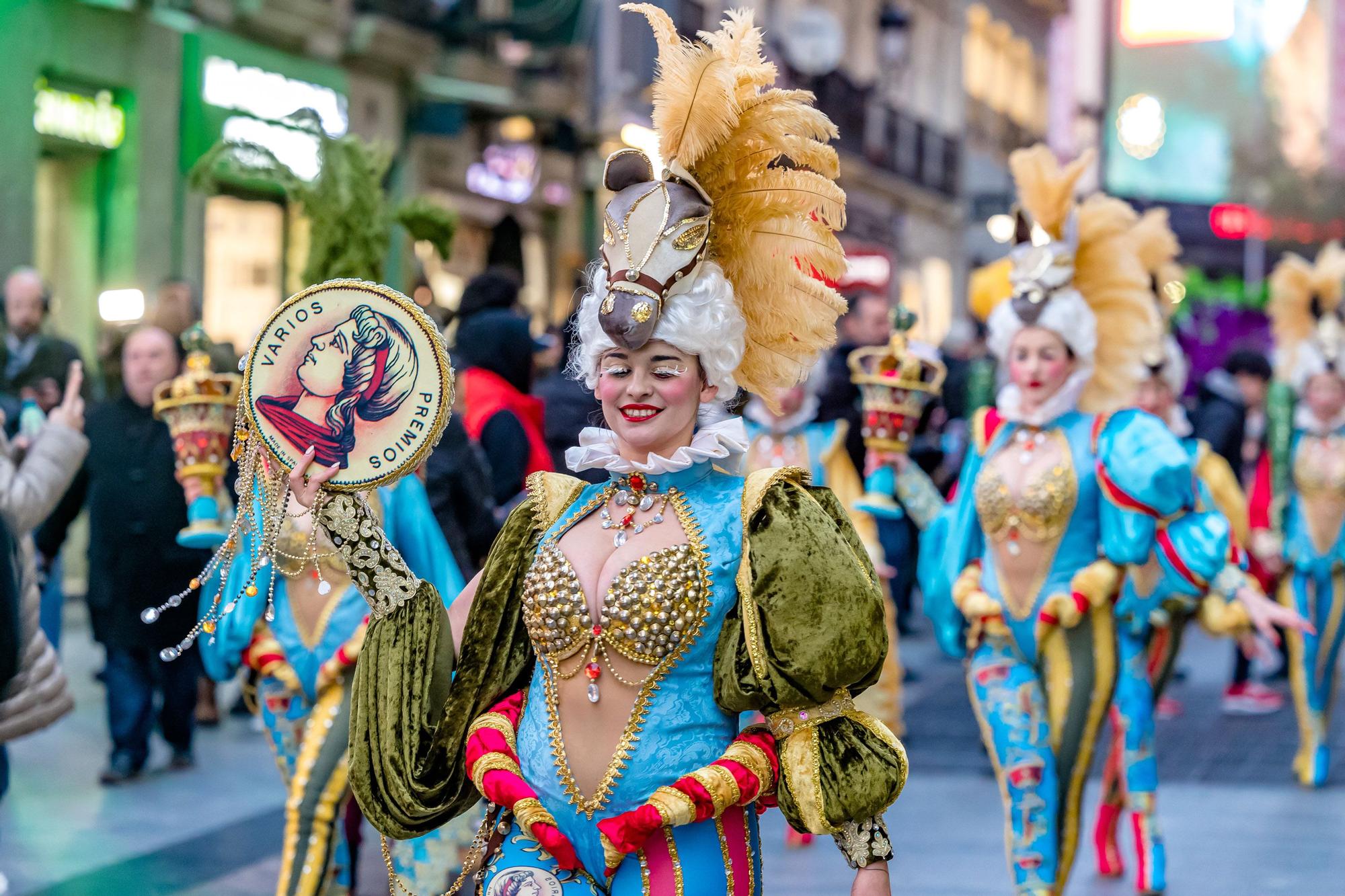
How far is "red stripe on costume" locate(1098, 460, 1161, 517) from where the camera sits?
561 centimetres

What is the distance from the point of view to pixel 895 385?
6707 millimetres

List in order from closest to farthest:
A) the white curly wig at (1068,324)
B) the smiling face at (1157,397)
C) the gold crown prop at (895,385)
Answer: the white curly wig at (1068,324) < the gold crown prop at (895,385) < the smiling face at (1157,397)

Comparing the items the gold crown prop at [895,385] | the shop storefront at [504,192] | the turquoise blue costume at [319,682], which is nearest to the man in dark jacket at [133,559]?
the turquoise blue costume at [319,682]

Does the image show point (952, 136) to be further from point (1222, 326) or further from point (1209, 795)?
point (1209, 795)

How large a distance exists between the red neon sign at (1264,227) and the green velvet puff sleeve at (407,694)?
112 feet

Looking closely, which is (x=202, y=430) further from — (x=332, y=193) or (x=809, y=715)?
(x=809, y=715)

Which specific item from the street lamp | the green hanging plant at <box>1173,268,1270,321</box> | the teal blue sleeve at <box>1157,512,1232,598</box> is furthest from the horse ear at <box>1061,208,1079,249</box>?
the street lamp

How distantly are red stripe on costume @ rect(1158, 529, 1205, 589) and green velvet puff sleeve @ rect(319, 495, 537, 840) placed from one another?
2809mm

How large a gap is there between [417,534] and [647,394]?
208 centimetres

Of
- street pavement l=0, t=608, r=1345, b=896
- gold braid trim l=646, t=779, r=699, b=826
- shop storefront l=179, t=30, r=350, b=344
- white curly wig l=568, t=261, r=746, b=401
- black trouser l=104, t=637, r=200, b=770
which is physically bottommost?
street pavement l=0, t=608, r=1345, b=896

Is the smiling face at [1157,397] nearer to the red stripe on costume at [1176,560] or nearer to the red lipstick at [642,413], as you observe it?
the red stripe on costume at [1176,560]

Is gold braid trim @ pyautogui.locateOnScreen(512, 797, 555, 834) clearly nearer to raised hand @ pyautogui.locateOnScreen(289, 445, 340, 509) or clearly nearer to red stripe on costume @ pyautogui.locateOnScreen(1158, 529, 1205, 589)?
raised hand @ pyautogui.locateOnScreen(289, 445, 340, 509)

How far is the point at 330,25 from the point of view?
1585 cm

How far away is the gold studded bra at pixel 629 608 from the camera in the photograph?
3275 millimetres
